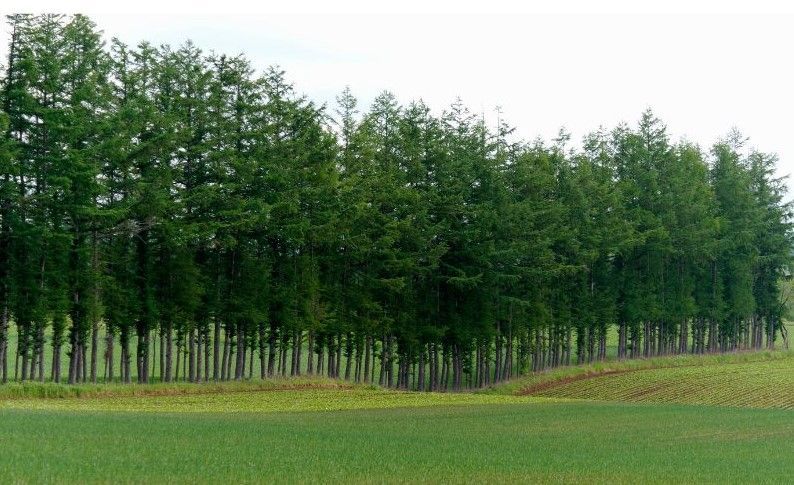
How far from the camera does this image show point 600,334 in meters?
83.6

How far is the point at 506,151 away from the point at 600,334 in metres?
21.9

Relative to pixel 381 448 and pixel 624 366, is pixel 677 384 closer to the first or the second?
pixel 624 366

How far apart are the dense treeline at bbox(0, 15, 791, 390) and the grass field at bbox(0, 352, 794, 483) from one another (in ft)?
17.5

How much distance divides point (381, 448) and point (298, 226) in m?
29.9

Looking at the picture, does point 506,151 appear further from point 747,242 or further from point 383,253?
point 747,242

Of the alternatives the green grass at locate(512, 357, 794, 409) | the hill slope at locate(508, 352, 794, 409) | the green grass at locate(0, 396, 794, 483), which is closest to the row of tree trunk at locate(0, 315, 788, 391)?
the hill slope at locate(508, 352, 794, 409)

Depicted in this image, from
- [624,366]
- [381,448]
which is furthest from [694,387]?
[381,448]

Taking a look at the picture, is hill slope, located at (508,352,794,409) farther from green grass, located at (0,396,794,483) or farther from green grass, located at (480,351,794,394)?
green grass, located at (0,396,794,483)

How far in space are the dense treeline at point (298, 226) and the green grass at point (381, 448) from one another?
49.2 feet

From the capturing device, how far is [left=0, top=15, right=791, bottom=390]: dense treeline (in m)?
46.3

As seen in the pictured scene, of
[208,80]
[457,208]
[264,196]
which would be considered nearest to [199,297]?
[264,196]

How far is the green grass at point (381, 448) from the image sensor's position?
20.7 meters

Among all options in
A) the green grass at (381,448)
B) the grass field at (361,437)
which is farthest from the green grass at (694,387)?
the green grass at (381,448)

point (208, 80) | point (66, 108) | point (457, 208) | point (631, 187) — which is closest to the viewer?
point (66, 108)
